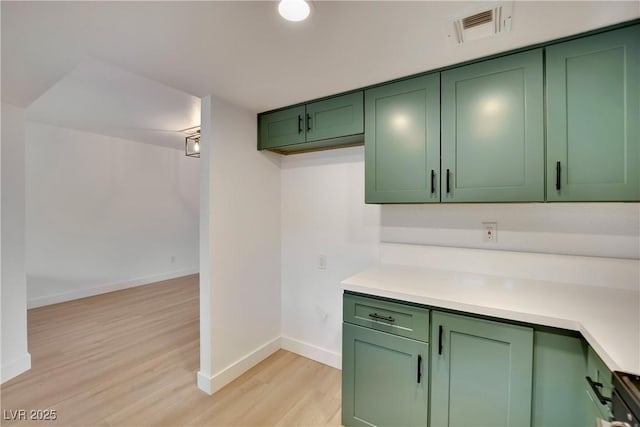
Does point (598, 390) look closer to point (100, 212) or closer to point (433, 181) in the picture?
point (433, 181)

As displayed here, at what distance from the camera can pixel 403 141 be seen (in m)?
1.81

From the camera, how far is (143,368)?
2373 mm

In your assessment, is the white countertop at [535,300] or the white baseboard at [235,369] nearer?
the white countertop at [535,300]

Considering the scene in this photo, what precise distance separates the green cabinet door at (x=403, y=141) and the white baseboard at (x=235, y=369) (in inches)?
65.9

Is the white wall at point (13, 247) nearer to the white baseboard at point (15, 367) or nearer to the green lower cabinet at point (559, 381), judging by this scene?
the white baseboard at point (15, 367)

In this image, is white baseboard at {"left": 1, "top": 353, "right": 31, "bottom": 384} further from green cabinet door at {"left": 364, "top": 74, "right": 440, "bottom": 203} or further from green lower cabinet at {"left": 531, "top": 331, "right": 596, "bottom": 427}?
green lower cabinet at {"left": 531, "top": 331, "right": 596, "bottom": 427}

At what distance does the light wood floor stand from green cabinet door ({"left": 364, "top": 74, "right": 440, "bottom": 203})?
1516mm

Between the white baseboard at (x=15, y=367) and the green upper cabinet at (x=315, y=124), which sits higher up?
the green upper cabinet at (x=315, y=124)

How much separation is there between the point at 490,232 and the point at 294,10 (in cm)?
167

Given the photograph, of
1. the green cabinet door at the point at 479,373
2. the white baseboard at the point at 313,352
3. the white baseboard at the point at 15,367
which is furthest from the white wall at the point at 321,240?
the white baseboard at the point at 15,367

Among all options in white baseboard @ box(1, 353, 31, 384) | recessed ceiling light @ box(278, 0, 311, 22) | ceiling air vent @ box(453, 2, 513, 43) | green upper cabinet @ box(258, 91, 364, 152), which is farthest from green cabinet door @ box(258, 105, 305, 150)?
white baseboard @ box(1, 353, 31, 384)

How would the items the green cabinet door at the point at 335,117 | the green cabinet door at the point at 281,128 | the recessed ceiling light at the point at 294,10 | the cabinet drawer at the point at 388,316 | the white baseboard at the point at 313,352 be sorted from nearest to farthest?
the recessed ceiling light at the point at 294,10 → the cabinet drawer at the point at 388,316 → the green cabinet door at the point at 335,117 → the green cabinet door at the point at 281,128 → the white baseboard at the point at 313,352

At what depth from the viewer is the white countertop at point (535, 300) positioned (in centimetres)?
99

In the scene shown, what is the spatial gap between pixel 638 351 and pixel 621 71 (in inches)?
48.2
